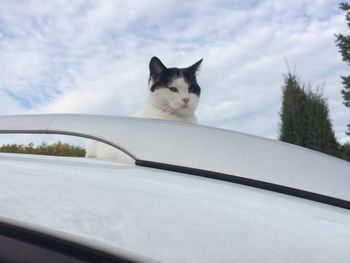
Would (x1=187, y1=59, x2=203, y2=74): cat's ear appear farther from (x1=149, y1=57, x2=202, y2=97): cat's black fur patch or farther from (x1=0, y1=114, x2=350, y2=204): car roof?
(x1=0, y1=114, x2=350, y2=204): car roof

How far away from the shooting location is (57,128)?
0.80 metres

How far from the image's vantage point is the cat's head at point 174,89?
11.5ft

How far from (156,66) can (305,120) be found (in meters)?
4.84

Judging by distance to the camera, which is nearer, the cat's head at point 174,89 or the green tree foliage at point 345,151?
the cat's head at point 174,89

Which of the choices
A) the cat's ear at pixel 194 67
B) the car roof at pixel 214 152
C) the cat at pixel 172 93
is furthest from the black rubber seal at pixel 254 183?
the cat's ear at pixel 194 67

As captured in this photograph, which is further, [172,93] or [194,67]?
[194,67]

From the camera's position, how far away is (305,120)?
25.8 ft

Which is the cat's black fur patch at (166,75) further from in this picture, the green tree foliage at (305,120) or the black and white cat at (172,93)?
the green tree foliage at (305,120)

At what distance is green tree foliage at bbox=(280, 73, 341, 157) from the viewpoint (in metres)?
7.74

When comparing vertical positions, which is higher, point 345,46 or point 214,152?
point 345,46

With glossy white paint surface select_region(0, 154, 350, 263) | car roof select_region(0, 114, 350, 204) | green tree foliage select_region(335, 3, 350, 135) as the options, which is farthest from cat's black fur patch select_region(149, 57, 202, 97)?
green tree foliage select_region(335, 3, 350, 135)

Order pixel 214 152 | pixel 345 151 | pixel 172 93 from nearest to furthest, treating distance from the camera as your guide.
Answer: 1. pixel 214 152
2. pixel 172 93
3. pixel 345 151

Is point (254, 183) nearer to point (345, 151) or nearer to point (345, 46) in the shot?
point (345, 151)

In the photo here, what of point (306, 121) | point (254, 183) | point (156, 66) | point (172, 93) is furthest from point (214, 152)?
point (306, 121)
